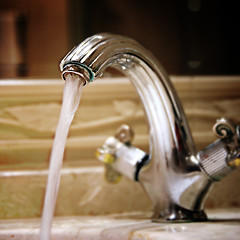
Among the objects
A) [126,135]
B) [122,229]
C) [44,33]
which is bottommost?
[122,229]

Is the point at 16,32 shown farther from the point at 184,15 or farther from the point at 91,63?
the point at 91,63

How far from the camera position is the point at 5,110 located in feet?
2.04

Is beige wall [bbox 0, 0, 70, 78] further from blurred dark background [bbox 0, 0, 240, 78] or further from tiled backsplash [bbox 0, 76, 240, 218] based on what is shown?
tiled backsplash [bbox 0, 76, 240, 218]

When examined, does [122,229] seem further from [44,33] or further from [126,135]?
[44,33]

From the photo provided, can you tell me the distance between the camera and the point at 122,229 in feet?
1.47

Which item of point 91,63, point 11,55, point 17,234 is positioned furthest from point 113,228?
point 11,55

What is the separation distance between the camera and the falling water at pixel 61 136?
355mm

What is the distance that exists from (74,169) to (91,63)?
0.97ft

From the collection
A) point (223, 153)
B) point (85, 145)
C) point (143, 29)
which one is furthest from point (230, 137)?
point (143, 29)

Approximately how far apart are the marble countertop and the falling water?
0.25 feet

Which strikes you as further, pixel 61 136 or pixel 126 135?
pixel 126 135

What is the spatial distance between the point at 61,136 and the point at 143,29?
46 centimetres

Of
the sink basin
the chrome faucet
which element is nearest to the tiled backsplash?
the sink basin

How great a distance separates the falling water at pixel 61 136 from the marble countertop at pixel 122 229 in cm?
8
